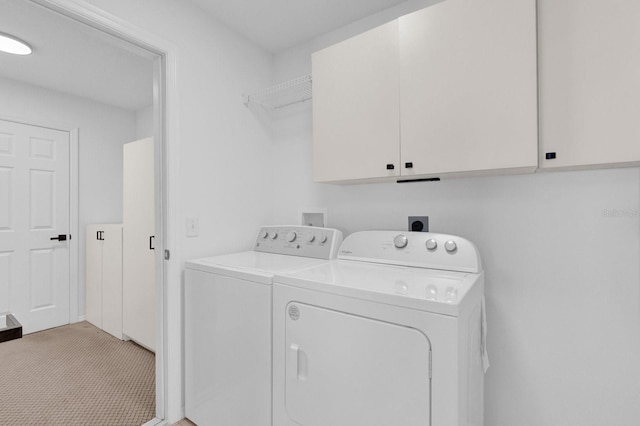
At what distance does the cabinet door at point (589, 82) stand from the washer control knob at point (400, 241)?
2.10 feet

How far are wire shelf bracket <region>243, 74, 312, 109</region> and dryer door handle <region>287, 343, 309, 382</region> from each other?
62.5 inches

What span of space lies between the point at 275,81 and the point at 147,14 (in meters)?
0.94

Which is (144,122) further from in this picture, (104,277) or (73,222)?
(104,277)

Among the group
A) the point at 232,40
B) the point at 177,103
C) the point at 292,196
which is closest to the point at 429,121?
the point at 292,196

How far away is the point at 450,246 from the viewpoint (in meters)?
1.38

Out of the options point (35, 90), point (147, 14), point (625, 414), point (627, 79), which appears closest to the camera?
point (627, 79)

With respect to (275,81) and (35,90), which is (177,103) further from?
(35,90)

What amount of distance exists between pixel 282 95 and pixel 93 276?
280cm

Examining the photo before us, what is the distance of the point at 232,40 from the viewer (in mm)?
2033

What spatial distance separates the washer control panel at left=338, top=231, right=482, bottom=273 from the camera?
4.41 ft

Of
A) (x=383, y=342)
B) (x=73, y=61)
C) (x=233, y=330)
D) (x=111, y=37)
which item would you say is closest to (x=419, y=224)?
(x=383, y=342)

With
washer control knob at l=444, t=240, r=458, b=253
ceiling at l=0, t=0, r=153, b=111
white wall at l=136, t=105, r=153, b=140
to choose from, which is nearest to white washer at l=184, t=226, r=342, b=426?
washer control knob at l=444, t=240, r=458, b=253

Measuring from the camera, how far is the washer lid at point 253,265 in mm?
1366

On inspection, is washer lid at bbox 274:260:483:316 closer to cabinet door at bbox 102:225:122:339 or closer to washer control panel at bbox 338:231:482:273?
washer control panel at bbox 338:231:482:273
